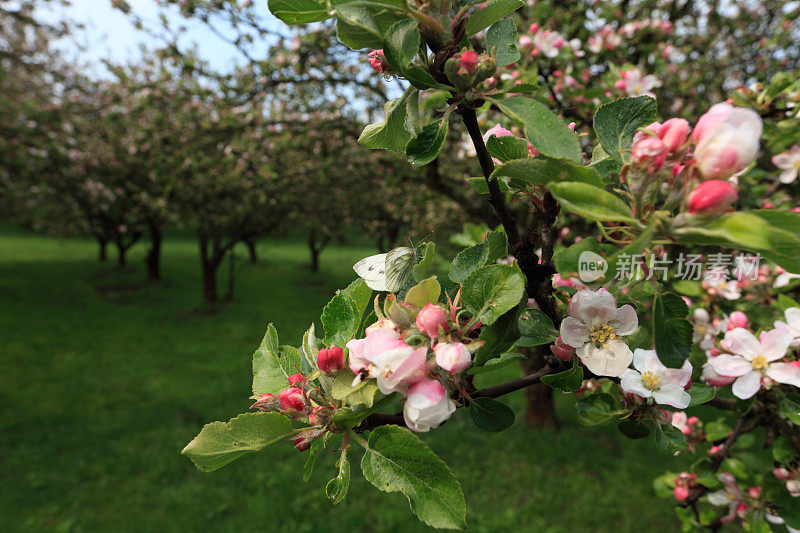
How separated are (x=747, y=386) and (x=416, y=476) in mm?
881

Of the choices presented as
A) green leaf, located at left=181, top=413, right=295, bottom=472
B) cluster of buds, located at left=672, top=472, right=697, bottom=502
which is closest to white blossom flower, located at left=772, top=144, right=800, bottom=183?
cluster of buds, located at left=672, top=472, right=697, bottom=502

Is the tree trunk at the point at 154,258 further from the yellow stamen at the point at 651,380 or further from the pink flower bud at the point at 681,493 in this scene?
the yellow stamen at the point at 651,380

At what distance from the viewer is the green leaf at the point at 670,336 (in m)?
0.61

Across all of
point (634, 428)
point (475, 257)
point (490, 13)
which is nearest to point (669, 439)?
point (634, 428)

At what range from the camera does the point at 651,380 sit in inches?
34.6

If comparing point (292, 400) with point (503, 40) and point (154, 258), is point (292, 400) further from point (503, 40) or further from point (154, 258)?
point (154, 258)

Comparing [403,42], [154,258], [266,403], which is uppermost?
[403,42]

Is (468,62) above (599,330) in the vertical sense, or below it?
above

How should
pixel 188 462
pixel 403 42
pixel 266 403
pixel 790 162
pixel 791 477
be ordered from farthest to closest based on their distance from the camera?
1. pixel 188 462
2. pixel 790 162
3. pixel 791 477
4. pixel 266 403
5. pixel 403 42

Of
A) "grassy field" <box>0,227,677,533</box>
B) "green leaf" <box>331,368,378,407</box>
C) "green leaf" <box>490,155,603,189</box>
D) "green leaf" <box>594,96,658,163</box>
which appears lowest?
"grassy field" <box>0,227,677,533</box>

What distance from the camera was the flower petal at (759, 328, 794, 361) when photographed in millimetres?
1066

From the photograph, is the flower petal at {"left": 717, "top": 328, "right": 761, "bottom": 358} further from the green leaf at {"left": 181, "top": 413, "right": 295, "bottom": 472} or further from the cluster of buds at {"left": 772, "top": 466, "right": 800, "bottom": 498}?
the green leaf at {"left": 181, "top": 413, "right": 295, "bottom": 472}

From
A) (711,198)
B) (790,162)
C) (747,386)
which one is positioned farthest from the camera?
(790,162)

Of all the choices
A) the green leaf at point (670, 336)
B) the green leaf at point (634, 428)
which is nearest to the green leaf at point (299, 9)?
the green leaf at point (670, 336)
